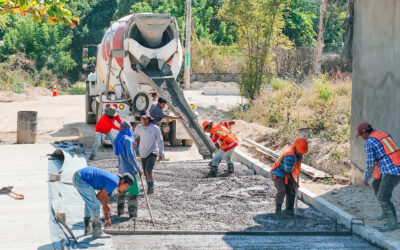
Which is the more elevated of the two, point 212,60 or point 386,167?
point 212,60

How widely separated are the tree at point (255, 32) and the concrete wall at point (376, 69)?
10.4m

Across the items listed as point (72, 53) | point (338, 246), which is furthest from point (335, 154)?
point (72, 53)

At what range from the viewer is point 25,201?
9180 millimetres

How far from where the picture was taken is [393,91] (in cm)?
962

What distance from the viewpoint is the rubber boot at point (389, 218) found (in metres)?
7.92

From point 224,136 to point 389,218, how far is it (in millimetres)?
4185

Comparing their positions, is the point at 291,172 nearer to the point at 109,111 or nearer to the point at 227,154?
the point at 227,154

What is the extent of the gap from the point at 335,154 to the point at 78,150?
605cm

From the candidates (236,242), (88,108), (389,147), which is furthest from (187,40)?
(236,242)

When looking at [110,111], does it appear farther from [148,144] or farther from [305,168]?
[305,168]

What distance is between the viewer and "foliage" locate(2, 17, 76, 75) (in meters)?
34.6

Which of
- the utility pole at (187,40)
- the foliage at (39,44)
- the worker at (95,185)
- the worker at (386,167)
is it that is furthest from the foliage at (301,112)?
the foliage at (39,44)

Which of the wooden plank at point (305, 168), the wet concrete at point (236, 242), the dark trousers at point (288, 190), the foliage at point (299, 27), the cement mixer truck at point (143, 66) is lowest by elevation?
the wet concrete at point (236, 242)

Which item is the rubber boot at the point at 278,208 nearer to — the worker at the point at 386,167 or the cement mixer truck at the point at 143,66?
the worker at the point at 386,167
